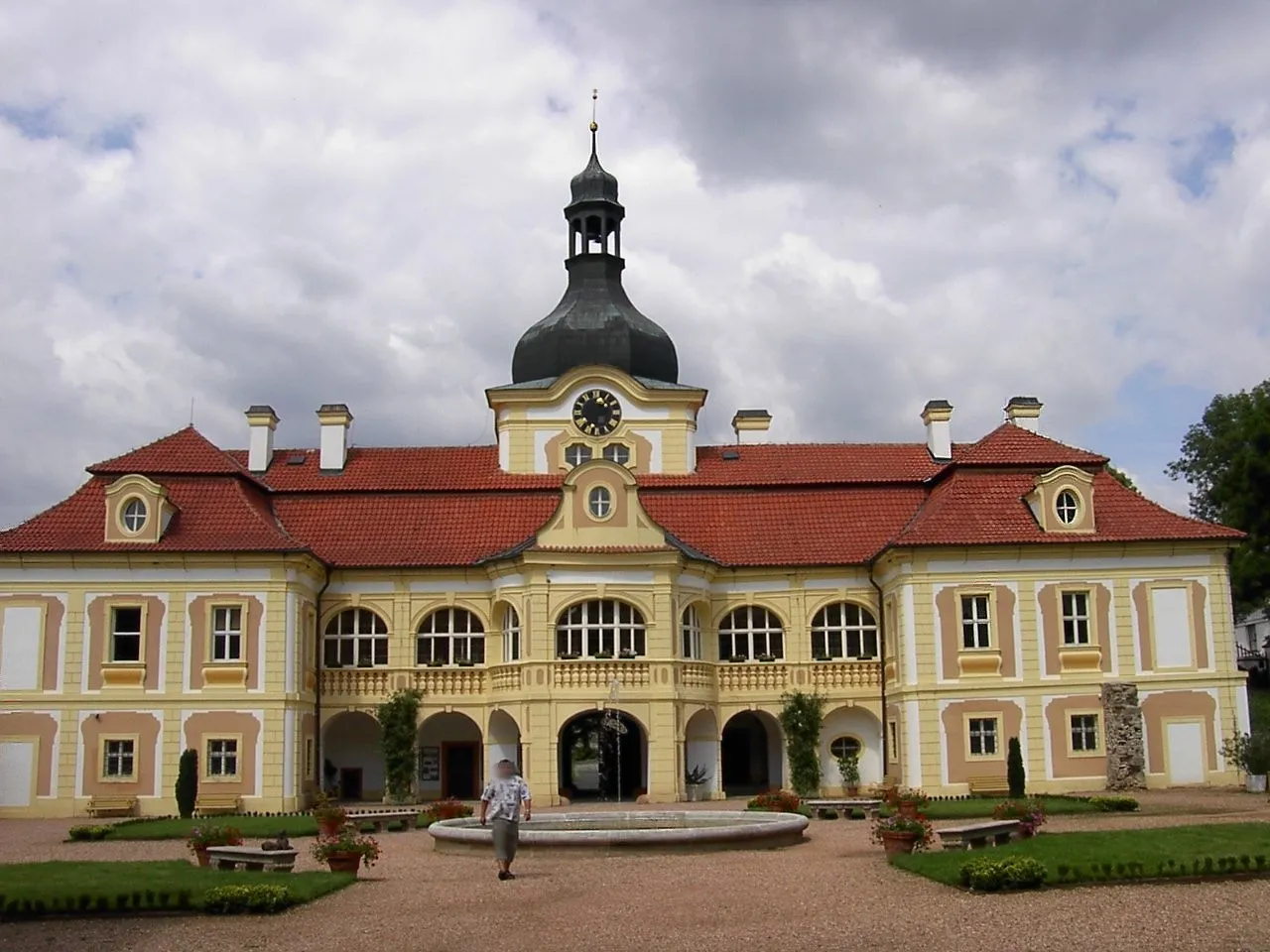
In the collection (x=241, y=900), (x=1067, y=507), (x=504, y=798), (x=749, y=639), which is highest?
(x=1067, y=507)

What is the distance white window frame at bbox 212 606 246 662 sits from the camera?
34.3 meters

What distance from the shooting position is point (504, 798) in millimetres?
18109

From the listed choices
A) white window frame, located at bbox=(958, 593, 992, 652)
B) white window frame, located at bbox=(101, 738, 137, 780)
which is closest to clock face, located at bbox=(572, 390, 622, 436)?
white window frame, located at bbox=(958, 593, 992, 652)

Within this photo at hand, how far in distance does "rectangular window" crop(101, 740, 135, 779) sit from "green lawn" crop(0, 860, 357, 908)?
14.0 m

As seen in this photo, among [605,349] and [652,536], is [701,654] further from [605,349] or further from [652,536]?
[605,349]

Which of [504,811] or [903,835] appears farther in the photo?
[903,835]

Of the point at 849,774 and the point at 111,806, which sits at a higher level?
the point at 849,774

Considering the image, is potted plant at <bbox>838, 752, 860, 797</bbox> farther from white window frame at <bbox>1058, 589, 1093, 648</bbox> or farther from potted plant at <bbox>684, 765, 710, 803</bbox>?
white window frame at <bbox>1058, 589, 1093, 648</bbox>

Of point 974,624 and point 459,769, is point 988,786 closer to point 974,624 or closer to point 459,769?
point 974,624

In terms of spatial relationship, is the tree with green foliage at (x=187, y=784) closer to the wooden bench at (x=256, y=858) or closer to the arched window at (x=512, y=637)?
the arched window at (x=512, y=637)

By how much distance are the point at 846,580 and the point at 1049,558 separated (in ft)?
17.2

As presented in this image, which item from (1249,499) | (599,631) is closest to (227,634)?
(599,631)

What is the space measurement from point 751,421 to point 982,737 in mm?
13859

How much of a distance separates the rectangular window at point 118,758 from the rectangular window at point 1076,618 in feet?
72.9
